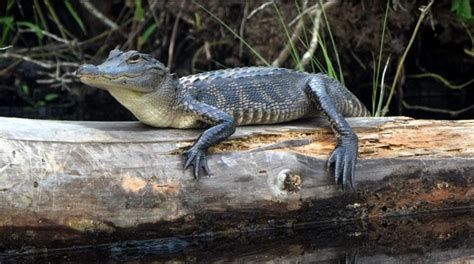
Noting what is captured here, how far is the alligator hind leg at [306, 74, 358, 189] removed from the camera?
14.7 feet

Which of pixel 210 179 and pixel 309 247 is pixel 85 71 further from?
pixel 309 247

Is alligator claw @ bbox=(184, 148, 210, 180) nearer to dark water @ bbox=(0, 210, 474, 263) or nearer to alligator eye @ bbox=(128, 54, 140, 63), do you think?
dark water @ bbox=(0, 210, 474, 263)

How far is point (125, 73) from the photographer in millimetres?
4379

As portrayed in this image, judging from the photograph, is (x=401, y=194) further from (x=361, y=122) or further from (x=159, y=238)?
(x=159, y=238)

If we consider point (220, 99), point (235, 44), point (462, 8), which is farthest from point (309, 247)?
point (235, 44)

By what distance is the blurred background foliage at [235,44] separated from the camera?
26.4ft

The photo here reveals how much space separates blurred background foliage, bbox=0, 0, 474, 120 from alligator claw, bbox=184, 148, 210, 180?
3204mm

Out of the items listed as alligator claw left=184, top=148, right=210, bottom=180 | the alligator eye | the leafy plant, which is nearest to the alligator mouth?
the alligator eye

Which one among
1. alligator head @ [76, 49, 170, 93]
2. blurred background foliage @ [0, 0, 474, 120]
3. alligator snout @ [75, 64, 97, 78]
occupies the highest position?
alligator snout @ [75, 64, 97, 78]

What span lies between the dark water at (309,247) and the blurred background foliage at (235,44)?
Result: 298 centimetres

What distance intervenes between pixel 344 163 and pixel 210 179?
752 millimetres

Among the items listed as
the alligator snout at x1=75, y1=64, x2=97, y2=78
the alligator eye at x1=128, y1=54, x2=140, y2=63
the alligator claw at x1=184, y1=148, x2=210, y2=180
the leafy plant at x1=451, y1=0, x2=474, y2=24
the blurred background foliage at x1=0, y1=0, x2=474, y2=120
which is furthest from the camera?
the blurred background foliage at x1=0, y1=0, x2=474, y2=120

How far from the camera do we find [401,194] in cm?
471

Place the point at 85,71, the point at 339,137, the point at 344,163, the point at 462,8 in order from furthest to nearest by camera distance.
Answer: the point at 462,8 < the point at 339,137 < the point at 344,163 < the point at 85,71
